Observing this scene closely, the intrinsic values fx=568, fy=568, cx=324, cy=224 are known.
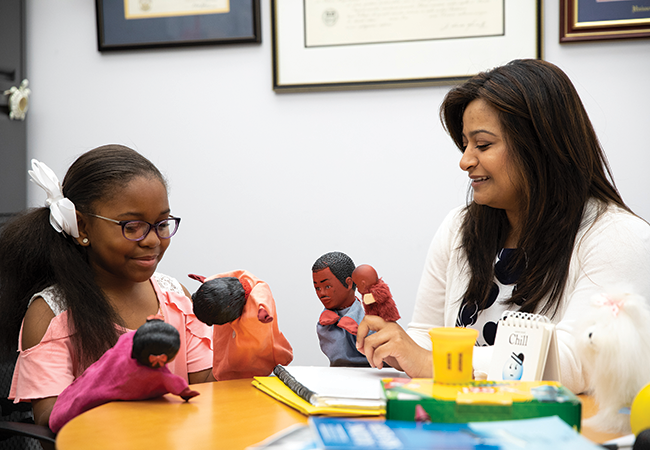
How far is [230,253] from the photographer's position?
7.07 feet

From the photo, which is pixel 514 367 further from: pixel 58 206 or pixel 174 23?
pixel 174 23

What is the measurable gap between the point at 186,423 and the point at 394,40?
155cm

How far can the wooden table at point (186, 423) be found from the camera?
753 mm

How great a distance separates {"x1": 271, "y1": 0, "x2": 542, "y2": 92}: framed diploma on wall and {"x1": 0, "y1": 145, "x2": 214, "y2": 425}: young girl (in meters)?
0.89

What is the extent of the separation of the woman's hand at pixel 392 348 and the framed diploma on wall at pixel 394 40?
45.9 inches

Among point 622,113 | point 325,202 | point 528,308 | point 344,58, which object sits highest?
point 344,58

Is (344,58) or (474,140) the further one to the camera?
(344,58)

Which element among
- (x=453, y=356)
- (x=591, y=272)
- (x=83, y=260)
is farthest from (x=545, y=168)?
(x=83, y=260)

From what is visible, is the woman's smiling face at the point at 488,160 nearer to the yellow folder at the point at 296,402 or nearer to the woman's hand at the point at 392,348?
the woman's hand at the point at 392,348

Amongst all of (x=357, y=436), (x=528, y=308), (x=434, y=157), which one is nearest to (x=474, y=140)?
(x=528, y=308)

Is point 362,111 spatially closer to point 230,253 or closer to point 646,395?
point 230,253

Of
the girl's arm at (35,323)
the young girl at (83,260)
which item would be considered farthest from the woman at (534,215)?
the girl's arm at (35,323)

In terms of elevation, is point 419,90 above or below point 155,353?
above

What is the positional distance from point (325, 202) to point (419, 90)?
1.71 feet
